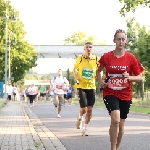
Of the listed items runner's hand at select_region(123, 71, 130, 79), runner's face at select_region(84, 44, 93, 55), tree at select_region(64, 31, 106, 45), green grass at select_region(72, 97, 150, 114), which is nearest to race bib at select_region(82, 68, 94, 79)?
runner's face at select_region(84, 44, 93, 55)

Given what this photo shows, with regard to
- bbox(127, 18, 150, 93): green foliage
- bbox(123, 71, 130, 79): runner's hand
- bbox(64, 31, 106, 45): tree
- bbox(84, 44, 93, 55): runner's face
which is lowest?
bbox(123, 71, 130, 79): runner's hand

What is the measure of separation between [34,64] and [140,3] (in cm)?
3208

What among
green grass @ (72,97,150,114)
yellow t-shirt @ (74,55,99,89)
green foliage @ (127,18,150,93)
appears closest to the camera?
yellow t-shirt @ (74,55,99,89)

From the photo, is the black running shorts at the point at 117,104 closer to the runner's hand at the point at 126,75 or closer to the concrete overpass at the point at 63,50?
the runner's hand at the point at 126,75

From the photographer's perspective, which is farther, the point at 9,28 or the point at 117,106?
the point at 9,28

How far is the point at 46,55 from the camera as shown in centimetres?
8538

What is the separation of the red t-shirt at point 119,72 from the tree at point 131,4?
28493mm

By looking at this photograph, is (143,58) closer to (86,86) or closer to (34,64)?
(34,64)

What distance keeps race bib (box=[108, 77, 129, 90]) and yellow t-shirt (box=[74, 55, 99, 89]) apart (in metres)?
4.53

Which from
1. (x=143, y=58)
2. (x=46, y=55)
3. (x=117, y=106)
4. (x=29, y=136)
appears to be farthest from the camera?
(x=46, y=55)

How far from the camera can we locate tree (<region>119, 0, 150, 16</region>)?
36.0 metres

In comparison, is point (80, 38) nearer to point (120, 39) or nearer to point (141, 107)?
point (141, 107)

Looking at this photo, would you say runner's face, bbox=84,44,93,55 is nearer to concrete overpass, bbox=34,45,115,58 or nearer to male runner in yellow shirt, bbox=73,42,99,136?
male runner in yellow shirt, bbox=73,42,99,136

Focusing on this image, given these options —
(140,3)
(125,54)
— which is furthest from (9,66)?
(125,54)
